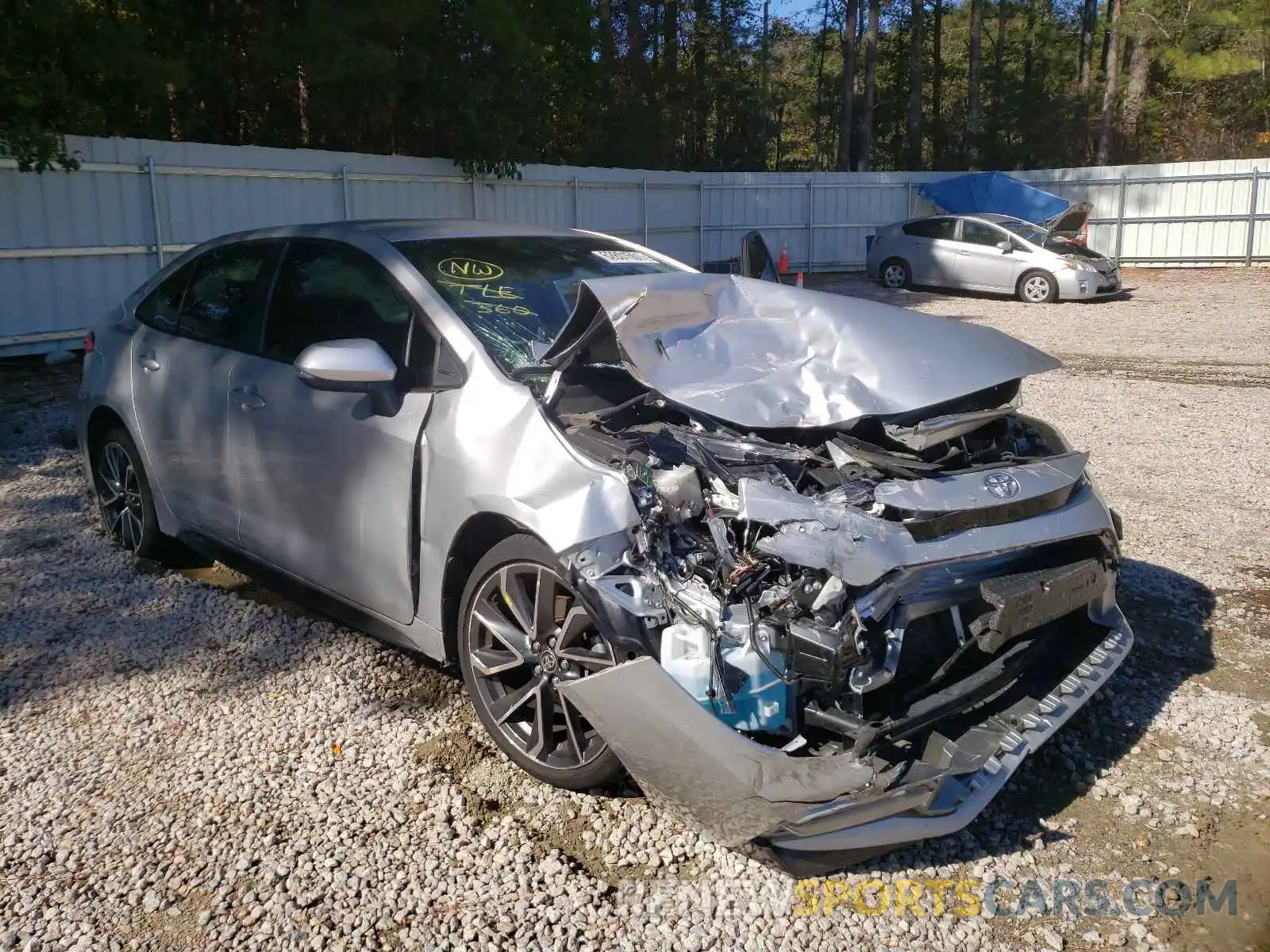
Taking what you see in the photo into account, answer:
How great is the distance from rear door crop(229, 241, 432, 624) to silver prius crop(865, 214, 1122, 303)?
15.7 metres

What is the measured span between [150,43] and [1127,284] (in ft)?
55.3

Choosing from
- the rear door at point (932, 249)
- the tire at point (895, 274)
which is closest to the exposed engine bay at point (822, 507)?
the rear door at point (932, 249)

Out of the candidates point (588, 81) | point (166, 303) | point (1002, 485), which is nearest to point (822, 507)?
point (1002, 485)

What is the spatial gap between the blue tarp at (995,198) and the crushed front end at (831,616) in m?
20.1

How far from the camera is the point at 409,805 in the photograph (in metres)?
3.41

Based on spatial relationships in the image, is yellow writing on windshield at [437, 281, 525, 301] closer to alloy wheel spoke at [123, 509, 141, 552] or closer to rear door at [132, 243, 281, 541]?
rear door at [132, 243, 281, 541]

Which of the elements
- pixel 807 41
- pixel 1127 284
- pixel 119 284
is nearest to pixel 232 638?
pixel 119 284

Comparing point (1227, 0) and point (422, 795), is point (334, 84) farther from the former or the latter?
point (1227, 0)

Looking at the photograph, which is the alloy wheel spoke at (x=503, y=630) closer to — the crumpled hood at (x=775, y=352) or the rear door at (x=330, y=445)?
the rear door at (x=330, y=445)

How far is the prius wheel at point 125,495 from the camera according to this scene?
5.25 m

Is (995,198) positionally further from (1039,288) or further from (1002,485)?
(1002,485)

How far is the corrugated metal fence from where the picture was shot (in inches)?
433

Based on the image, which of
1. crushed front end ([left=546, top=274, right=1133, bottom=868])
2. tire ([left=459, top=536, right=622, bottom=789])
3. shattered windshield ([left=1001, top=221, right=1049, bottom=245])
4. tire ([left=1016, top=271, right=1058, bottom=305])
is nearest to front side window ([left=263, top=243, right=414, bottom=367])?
crushed front end ([left=546, top=274, right=1133, bottom=868])
